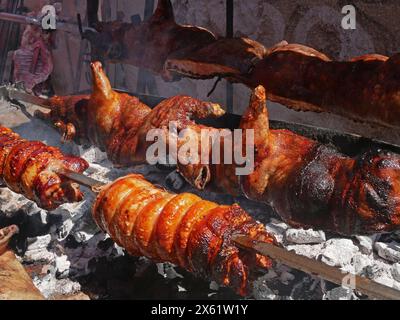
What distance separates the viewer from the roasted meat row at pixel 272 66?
2512 millimetres

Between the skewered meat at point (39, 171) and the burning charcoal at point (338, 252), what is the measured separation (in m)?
1.76

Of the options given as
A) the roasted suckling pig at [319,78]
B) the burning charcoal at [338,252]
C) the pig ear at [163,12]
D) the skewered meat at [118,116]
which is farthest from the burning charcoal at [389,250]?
the pig ear at [163,12]

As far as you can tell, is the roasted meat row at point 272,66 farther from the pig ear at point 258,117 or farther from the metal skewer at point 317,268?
the metal skewer at point 317,268

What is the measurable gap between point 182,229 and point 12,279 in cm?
140

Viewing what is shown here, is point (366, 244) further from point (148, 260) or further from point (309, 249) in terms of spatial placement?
point (148, 260)

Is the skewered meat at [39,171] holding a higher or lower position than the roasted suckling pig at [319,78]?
lower

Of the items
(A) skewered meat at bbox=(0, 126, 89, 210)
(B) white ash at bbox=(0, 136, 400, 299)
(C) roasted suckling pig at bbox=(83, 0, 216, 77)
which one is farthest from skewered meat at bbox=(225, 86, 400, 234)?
(C) roasted suckling pig at bbox=(83, 0, 216, 77)

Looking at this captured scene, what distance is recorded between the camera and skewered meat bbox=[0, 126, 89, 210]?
3.21 meters

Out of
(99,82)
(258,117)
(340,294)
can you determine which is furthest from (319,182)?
(99,82)

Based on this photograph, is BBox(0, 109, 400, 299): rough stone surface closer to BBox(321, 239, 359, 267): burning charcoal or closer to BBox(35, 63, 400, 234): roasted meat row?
BBox(321, 239, 359, 267): burning charcoal

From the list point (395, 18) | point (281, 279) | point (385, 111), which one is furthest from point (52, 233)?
point (395, 18)

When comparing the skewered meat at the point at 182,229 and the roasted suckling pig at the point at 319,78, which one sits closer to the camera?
the skewered meat at the point at 182,229

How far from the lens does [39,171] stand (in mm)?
3271

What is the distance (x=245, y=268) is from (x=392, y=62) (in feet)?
4.44
